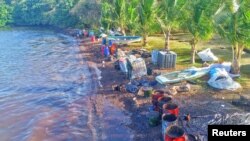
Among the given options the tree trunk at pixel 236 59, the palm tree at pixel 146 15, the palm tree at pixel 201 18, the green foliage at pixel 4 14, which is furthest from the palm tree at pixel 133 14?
the green foliage at pixel 4 14

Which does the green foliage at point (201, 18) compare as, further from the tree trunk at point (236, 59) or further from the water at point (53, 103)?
the water at point (53, 103)

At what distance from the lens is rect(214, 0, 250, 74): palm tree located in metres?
17.5

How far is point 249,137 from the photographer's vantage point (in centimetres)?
967

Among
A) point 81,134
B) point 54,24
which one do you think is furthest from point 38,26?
point 81,134

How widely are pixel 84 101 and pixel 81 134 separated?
4398 mm

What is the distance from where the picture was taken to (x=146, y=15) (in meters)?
28.9

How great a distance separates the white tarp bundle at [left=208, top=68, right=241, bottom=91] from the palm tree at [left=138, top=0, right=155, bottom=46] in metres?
11.4

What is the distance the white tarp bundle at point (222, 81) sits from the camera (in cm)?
1778

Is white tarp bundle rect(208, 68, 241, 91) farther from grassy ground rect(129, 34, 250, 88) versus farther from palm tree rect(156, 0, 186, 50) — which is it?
palm tree rect(156, 0, 186, 50)

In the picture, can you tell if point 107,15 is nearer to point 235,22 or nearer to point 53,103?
point 53,103

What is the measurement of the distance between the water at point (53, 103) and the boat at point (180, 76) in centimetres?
366

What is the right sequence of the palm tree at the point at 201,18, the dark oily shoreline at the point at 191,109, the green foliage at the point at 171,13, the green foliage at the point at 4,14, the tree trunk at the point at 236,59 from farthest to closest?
the green foliage at the point at 4,14
the green foliage at the point at 171,13
the palm tree at the point at 201,18
the tree trunk at the point at 236,59
the dark oily shoreline at the point at 191,109

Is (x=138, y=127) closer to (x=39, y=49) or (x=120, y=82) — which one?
(x=120, y=82)

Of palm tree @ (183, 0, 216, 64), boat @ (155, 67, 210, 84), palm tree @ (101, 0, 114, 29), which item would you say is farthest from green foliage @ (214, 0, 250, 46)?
palm tree @ (101, 0, 114, 29)
